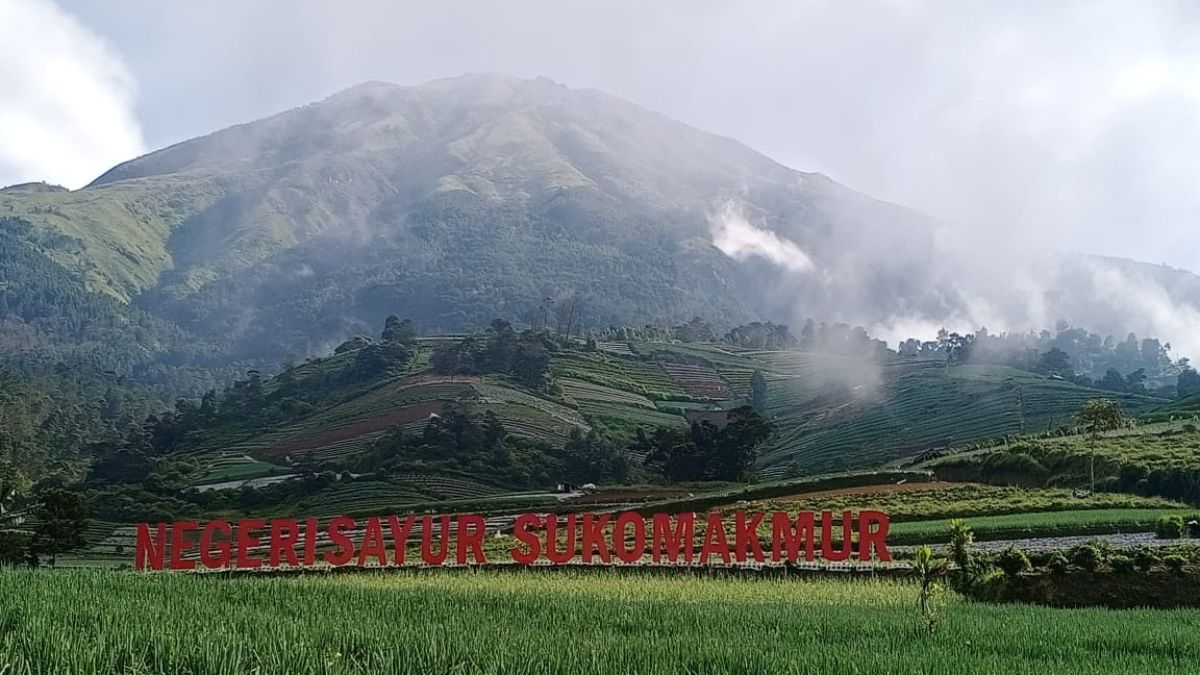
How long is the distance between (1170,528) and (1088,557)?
11.5m

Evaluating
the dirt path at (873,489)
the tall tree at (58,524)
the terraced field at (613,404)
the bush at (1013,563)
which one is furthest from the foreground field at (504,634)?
the terraced field at (613,404)

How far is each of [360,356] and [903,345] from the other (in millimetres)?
99599

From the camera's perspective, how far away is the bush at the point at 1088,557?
16750 millimetres

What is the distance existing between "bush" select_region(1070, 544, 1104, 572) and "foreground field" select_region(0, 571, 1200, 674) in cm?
307

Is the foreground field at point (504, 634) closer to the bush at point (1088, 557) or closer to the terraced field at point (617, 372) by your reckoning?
the bush at point (1088, 557)

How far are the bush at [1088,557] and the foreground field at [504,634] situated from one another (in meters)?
3.07

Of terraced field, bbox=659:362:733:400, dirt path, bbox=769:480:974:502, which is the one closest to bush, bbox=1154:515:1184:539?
dirt path, bbox=769:480:974:502

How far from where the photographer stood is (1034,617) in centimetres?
1230

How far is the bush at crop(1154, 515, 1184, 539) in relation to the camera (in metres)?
25.9

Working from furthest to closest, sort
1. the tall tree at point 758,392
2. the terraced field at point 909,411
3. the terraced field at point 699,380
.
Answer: the terraced field at point 699,380, the tall tree at point 758,392, the terraced field at point 909,411

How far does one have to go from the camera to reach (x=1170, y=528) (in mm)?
26109

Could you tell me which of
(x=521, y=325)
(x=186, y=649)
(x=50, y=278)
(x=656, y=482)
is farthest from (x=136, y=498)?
(x=50, y=278)

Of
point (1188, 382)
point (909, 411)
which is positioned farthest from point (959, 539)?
point (1188, 382)

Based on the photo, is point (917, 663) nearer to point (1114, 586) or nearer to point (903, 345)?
point (1114, 586)
